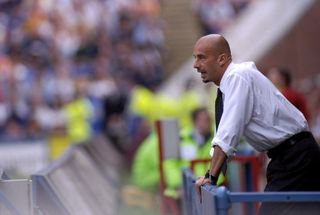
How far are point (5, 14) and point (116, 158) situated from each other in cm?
636

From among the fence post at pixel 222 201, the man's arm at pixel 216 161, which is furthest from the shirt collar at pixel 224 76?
the fence post at pixel 222 201

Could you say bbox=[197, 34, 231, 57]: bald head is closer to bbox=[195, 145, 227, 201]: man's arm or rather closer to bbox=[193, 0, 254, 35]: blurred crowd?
bbox=[195, 145, 227, 201]: man's arm

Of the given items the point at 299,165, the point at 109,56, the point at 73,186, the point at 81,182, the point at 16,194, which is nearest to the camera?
the point at 299,165

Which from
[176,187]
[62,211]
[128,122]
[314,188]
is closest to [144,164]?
[176,187]

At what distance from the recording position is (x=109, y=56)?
2459cm

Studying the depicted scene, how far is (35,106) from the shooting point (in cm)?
2352

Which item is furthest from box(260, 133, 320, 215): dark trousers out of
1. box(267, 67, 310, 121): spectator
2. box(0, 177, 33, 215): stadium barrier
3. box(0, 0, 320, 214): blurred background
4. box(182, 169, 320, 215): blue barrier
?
box(0, 0, 320, 214): blurred background

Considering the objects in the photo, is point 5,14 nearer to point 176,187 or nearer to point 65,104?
point 65,104

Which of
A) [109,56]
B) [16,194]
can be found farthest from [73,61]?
[16,194]

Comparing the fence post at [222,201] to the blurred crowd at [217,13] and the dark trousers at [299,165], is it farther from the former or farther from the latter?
the blurred crowd at [217,13]

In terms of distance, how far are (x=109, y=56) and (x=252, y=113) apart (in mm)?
17837

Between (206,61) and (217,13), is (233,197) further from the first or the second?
(217,13)

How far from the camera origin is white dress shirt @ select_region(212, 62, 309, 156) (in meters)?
6.75

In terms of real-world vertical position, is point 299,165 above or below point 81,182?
below
